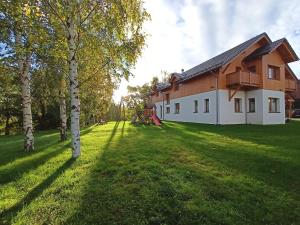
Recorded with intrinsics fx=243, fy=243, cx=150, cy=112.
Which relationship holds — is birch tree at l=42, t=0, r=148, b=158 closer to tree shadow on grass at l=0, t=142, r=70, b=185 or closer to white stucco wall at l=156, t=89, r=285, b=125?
tree shadow on grass at l=0, t=142, r=70, b=185

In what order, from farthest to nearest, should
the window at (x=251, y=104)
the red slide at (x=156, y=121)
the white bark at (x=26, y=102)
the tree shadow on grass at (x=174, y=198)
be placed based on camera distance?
the window at (x=251, y=104) < the red slide at (x=156, y=121) < the white bark at (x=26, y=102) < the tree shadow on grass at (x=174, y=198)

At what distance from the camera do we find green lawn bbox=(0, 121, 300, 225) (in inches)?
152

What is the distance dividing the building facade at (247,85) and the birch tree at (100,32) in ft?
45.1

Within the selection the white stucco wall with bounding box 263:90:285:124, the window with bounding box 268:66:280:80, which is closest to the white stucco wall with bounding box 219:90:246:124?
the white stucco wall with bounding box 263:90:285:124

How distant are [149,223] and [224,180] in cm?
228

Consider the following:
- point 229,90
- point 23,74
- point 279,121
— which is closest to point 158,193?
point 23,74

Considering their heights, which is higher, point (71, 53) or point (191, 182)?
point (71, 53)

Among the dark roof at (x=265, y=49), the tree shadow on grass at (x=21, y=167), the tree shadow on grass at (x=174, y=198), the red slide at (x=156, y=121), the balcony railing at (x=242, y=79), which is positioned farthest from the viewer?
the red slide at (x=156, y=121)

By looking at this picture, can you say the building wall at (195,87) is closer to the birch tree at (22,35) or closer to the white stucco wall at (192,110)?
the white stucco wall at (192,110)

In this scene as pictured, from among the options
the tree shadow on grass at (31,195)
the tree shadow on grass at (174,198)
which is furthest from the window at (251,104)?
the tree shadow on grass at (31,195)

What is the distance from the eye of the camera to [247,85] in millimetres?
20469

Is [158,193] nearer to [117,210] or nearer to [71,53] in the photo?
→ [117,210]

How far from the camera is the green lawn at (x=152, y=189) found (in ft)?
12.7

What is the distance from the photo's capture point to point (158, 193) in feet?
15.0
